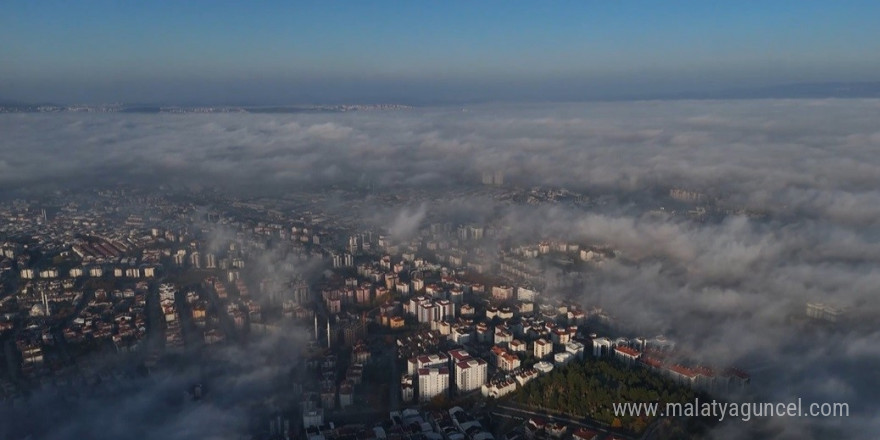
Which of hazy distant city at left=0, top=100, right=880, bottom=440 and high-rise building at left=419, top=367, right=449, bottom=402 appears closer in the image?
hazy distant city at left=0, top=100, right=880, bottom=440

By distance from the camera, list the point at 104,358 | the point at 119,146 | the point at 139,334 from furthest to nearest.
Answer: the point at 119,146 → the point at 139,334 → the point at 104,358

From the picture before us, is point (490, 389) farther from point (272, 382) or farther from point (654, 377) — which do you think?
point (272, 382)

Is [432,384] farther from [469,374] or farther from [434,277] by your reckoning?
[434,277]

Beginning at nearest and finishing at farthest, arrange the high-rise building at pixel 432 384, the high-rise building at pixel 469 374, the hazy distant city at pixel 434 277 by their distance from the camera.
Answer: the hazy distant city at pixel 434 277 → the high-rise building at pixel 432 384 → the high-rise building at pixel 469 374

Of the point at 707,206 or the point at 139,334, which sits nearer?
the point at 139,334

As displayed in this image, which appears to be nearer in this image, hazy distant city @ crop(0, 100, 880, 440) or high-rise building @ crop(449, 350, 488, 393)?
hazy distant city @ crop(0, 100, 880, 440)

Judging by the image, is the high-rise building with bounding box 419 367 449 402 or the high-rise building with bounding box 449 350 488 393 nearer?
the high-rise building with bounding box 419 367 449 402

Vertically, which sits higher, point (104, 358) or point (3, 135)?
point (3, 135)

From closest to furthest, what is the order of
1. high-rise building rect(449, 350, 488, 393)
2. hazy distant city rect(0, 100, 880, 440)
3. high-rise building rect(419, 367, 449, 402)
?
hazy distant city rect(0, 100, 880, 440) < high-rise building rect(419, 367, 449, 402) < high-rise building rect(449, 350, 488, 393)

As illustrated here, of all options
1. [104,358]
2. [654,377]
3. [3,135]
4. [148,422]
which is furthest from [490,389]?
[3,135]

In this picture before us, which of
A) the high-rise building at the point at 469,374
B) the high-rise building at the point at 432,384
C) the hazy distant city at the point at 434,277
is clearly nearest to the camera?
the hazy distant city at the point at 434,277

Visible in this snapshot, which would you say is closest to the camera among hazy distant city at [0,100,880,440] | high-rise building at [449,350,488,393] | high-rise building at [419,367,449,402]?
hazy distant city at [0,100,880,440]
